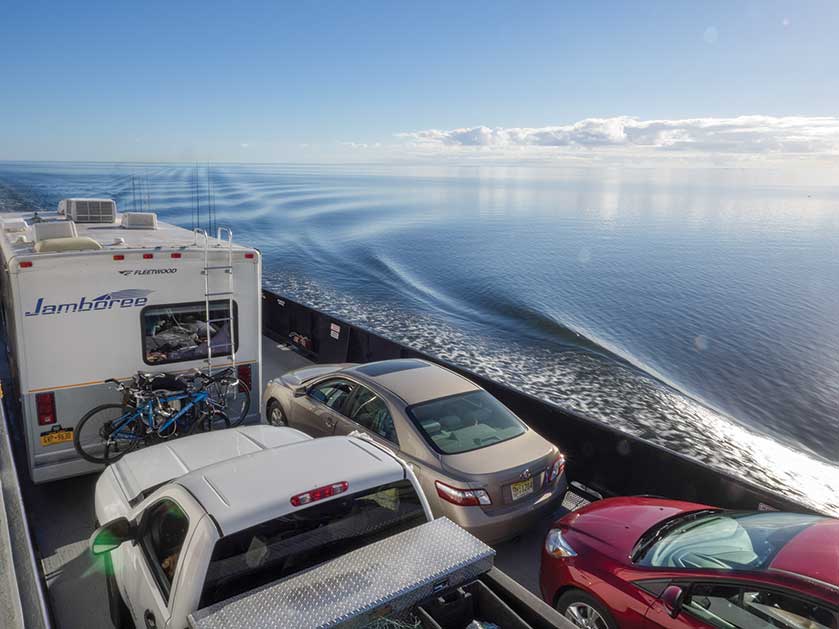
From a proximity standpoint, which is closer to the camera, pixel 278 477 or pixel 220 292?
pixel 278 477

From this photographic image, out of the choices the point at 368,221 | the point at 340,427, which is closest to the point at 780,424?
the point at 340,427

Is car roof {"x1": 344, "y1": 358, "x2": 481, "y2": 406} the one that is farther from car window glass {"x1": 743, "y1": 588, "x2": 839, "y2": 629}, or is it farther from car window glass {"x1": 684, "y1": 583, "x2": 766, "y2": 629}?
car window glass {"x1": 743, "y1": 588, "x2": 839, "y2": 629}

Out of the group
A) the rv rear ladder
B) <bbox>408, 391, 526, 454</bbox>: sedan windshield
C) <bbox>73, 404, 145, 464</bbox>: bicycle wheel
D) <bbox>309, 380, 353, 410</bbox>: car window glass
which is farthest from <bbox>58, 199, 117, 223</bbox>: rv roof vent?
<bbox>408, 391, 526, 454</bbox>: sedan windshield

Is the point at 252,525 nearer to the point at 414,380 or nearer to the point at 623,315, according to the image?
the point at 414,380

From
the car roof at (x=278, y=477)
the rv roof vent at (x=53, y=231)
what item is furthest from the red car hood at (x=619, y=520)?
the rv roof vent at (x=53, y=231)

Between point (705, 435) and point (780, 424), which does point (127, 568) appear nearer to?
point (705, 435)

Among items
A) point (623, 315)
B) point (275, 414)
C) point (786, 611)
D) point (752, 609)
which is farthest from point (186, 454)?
point (623, 315)
